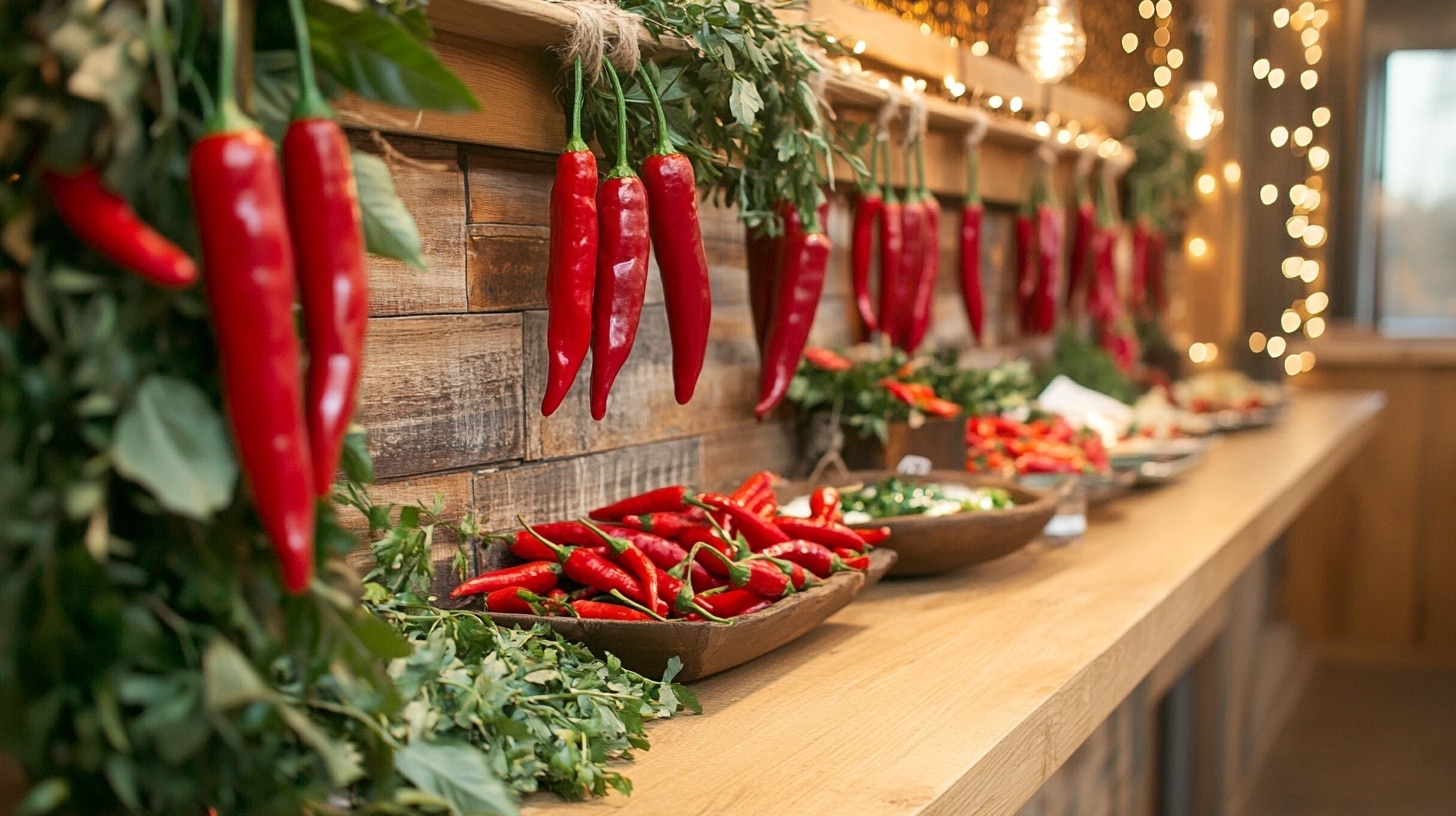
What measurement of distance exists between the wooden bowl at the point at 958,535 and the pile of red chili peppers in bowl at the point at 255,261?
109cm

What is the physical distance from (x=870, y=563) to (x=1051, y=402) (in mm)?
1503

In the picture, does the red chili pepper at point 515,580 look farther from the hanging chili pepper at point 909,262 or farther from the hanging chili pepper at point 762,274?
the hanging chili pepper at point 909,262

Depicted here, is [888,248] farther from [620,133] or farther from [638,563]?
[638,563]

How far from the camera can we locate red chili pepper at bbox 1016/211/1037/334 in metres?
3.05

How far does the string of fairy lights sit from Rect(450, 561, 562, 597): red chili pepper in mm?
4568

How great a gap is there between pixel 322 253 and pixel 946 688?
0.84 metres

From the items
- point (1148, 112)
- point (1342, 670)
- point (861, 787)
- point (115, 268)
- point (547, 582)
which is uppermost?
point (1148, 112)

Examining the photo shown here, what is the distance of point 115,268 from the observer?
0.78 m

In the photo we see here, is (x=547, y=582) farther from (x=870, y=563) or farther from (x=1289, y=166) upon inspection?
(x=1289, y=166)

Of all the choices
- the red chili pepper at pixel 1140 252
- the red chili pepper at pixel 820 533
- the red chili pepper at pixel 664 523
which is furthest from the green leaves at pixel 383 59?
the red chili pepper at pixel 1140 252

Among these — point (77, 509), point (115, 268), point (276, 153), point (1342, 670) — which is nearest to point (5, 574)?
point (77, 509)

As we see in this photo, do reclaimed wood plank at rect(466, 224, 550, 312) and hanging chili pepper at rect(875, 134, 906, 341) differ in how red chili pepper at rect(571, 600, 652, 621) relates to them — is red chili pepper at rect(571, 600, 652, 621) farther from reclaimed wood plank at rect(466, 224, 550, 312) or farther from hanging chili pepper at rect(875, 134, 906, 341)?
hanging chili pepper at rect(875, 134, 906, 341)

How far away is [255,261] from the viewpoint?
0.77 meters

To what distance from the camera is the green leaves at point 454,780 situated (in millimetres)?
896
